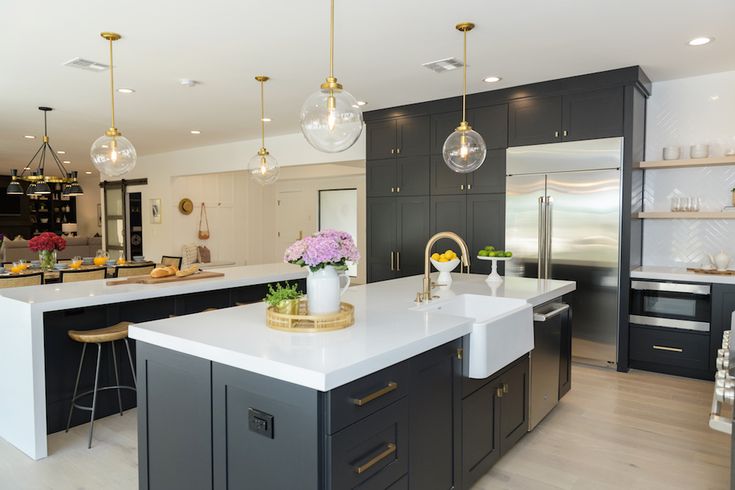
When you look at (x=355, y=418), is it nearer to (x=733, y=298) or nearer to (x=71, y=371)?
(x=71, y=371)

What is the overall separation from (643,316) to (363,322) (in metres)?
3.34

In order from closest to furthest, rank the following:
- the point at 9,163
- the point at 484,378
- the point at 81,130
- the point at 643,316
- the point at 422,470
A: the point at 422,470 < the point at 484,378 < the point at 643,316 < the point at 81,130 < the point at 9,163

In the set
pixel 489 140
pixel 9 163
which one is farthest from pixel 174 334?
pixel 9 163

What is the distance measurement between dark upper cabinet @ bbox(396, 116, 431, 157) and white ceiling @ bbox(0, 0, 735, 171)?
11.6 inches

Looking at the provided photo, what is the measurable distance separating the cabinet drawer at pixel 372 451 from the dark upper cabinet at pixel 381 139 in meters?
4.42

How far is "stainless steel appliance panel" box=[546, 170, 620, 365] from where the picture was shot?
4527mm

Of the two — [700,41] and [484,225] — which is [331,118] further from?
[484,225]

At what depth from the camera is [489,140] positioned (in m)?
5.20

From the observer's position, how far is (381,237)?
20.3 ft

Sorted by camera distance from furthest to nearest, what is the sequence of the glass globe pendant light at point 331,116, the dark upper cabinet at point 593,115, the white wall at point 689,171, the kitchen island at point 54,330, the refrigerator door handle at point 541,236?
the refrigerator door handle at point 541,236, the white wall at point 689,171, the dark upper cabinet at point 593,115, the kitchen island at point 54,330, the glass globe pendant light at point 331,116

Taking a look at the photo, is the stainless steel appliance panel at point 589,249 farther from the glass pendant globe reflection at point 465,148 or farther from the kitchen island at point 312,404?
the kitchen island at point 312,404

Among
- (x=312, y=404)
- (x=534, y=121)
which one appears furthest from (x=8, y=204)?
(x=312, y=404)

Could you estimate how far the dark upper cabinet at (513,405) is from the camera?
2754mm

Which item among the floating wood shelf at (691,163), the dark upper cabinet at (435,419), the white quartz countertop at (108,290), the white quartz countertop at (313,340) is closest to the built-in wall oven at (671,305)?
the floating wood shelf at (691,163)
